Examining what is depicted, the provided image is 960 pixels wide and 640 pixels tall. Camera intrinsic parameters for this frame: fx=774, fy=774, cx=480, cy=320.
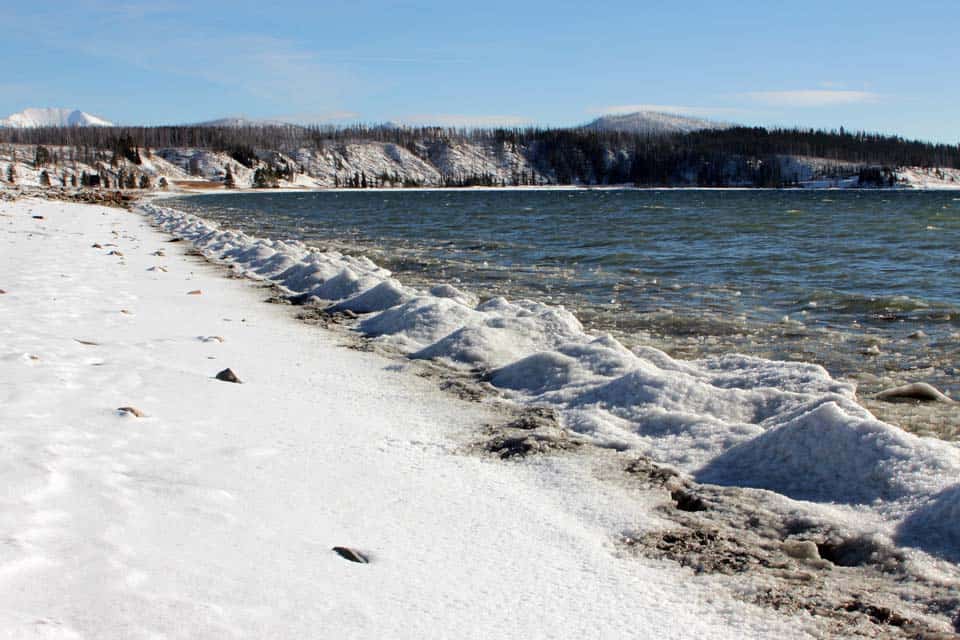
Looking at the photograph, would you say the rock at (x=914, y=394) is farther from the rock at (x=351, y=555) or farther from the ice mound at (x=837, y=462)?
the rock at (x=351, y=555)

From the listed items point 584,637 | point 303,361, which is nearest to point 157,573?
point 584,637

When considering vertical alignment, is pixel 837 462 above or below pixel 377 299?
below

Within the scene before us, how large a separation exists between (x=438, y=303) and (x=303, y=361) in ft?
7.31

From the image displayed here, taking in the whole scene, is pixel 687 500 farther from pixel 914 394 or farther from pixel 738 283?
pixel 738 283

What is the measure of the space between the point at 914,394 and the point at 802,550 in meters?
4.20

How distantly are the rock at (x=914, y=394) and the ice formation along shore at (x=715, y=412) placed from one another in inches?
28.6

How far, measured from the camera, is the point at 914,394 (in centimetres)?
704

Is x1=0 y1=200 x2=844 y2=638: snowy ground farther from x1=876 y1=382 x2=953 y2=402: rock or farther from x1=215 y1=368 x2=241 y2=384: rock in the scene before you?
x1=876 y1=382 x2=953 y2=402: rock

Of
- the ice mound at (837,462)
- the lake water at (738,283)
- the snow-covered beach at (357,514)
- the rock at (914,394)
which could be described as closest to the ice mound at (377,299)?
the lake water at (738,283)

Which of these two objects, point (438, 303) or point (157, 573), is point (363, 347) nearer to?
point (438, 303)

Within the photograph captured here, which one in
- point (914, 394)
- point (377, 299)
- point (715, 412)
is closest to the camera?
point (715, 412)

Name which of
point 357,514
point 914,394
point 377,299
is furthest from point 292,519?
point 377,299

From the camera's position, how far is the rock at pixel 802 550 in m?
3.61

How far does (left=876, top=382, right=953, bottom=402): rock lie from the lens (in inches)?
272
